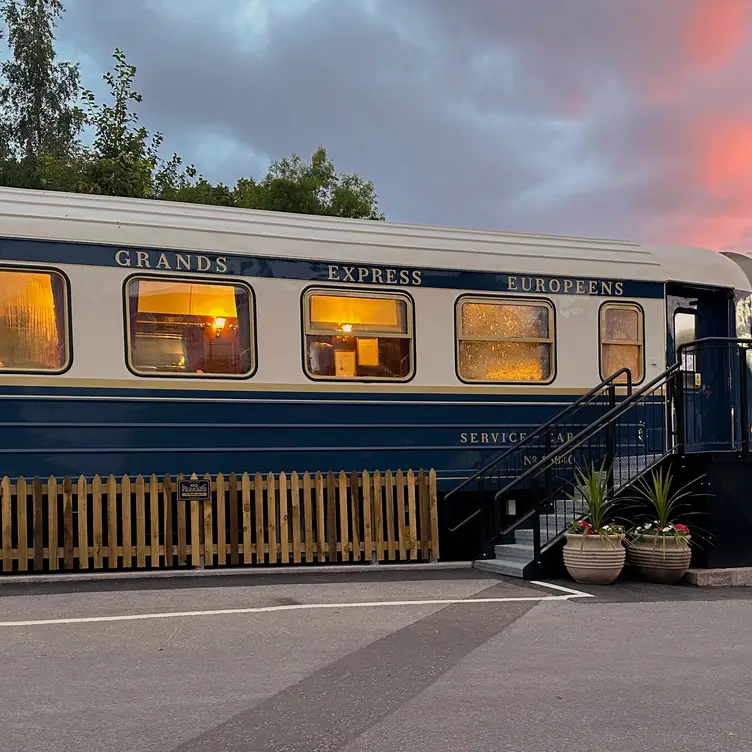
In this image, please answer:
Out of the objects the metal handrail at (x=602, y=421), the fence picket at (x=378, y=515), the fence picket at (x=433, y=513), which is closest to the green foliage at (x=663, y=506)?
the metal handrail at (x=602, y=421)

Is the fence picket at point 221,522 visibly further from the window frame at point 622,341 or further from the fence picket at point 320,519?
the window frame at point 622,341

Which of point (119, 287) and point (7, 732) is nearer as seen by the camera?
point (7, 732)

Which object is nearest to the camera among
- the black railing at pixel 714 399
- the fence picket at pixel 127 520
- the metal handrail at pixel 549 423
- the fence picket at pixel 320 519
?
the fence picket at pixel 127 520

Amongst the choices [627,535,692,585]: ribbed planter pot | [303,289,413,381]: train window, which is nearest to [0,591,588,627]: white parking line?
[627,535,692,585]: ribbed planter pot

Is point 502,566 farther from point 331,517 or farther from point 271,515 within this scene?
point 271,515

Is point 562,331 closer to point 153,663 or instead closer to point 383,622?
point 383,622

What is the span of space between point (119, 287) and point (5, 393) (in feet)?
5.00

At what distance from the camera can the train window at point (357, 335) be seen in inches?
404

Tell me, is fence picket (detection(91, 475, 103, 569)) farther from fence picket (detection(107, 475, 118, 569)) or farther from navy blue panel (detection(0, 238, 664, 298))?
navy blue panel (detection(0, 238, 664, 298))

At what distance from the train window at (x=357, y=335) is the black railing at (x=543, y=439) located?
4.91 feet

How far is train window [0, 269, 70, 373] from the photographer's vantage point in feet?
29.4

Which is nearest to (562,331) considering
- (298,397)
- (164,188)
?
(298,397)

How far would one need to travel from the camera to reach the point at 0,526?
29.3 feet

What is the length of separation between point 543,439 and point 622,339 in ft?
5.54
